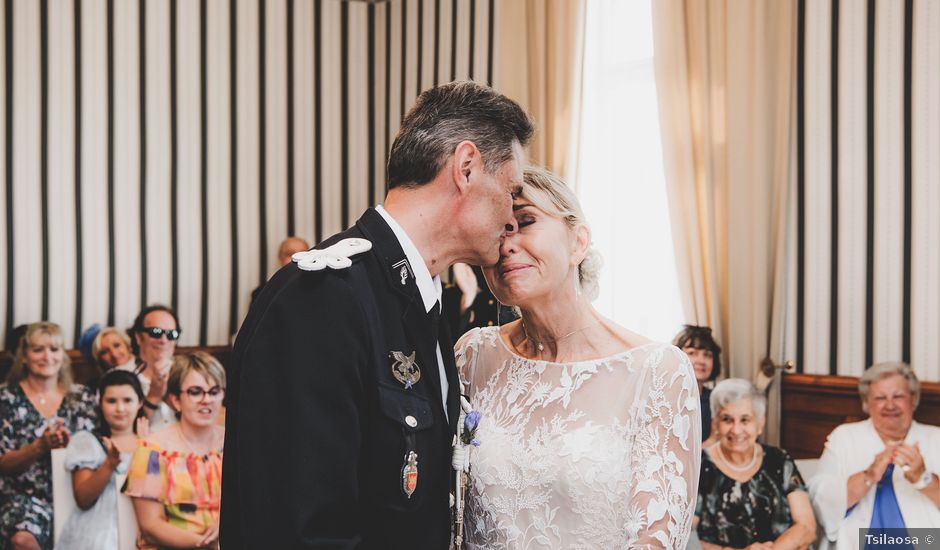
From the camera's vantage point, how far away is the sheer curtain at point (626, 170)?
5.59 m

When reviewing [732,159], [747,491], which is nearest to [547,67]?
[732,159]

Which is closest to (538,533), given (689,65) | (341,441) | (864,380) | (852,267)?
(341,441)

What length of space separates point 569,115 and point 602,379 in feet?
13.0

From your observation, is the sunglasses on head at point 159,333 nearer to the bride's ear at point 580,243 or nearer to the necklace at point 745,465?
the necklace at point 745,465

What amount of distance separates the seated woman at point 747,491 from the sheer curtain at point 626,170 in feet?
5.23

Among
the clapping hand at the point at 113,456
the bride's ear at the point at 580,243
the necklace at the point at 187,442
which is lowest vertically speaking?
the clapping hand at the point at 113,456

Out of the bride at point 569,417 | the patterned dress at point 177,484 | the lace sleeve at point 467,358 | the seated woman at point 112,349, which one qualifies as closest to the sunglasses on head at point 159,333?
the seated woman at point 112,349

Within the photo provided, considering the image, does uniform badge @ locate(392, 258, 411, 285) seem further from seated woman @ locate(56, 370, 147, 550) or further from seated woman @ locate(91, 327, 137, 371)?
seated woman @ locate(91, 327, 137, 371)

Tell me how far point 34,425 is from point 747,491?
3526 mm

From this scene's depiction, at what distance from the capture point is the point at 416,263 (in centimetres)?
179

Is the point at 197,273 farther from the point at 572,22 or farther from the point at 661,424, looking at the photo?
the point at 661,424

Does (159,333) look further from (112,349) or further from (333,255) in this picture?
(333,255)

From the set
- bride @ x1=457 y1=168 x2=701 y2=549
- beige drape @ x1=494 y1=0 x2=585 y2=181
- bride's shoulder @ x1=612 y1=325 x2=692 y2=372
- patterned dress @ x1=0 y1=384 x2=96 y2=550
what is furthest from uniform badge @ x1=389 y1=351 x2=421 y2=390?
beige drape @ x1=494 y1=0 x2=585 y2=181

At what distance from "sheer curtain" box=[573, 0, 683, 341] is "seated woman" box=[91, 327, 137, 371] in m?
3.00
